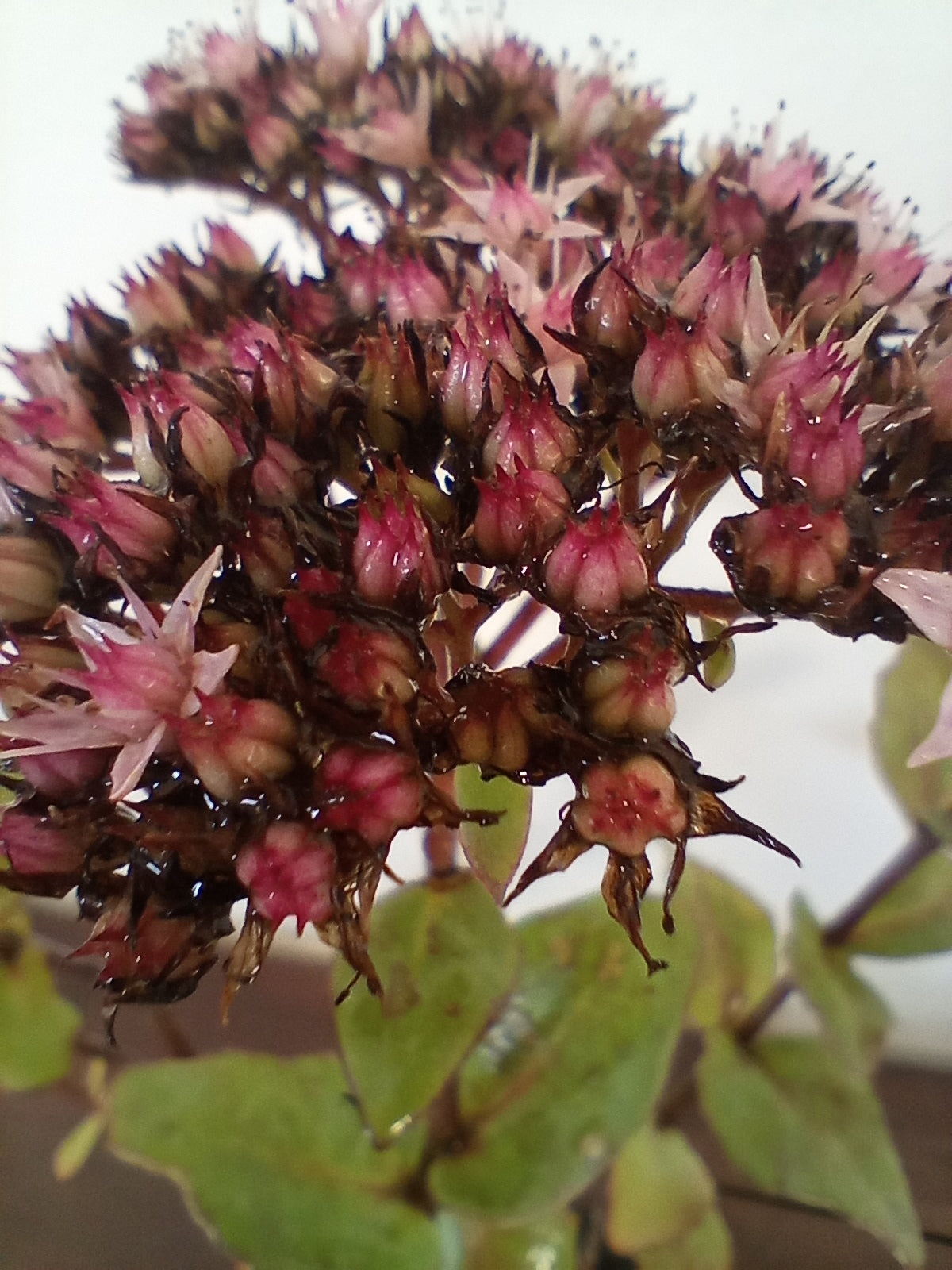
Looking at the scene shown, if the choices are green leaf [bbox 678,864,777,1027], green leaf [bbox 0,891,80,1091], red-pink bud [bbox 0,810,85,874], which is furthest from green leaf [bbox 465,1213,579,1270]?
red-pink bud [bbox 0,810,85,874]

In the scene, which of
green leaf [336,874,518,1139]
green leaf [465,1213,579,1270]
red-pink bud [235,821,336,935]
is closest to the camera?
red-pink bud [235,821,336,935]

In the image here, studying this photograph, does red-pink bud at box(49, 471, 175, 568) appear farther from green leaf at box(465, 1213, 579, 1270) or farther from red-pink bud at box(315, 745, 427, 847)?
green leaf at box(465, 1213, 579, 1270)

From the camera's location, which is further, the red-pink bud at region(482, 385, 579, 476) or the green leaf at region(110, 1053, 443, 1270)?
the green leaf at region(110, 1053, 443, 1270)

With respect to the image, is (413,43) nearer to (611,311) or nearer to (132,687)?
(611,311)

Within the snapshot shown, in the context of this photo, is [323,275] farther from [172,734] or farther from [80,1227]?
A: [80,1227]

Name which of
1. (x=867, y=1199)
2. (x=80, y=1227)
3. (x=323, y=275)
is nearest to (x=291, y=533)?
(x=323, y=275)

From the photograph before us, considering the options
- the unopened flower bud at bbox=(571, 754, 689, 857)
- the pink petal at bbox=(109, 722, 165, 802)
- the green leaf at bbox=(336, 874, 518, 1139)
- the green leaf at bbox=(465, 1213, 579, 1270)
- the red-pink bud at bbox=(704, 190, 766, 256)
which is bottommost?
the green leaf at bbox=(465, 1213, 579, 1270)

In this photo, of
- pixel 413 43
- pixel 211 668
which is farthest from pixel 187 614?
pixel 413 43
